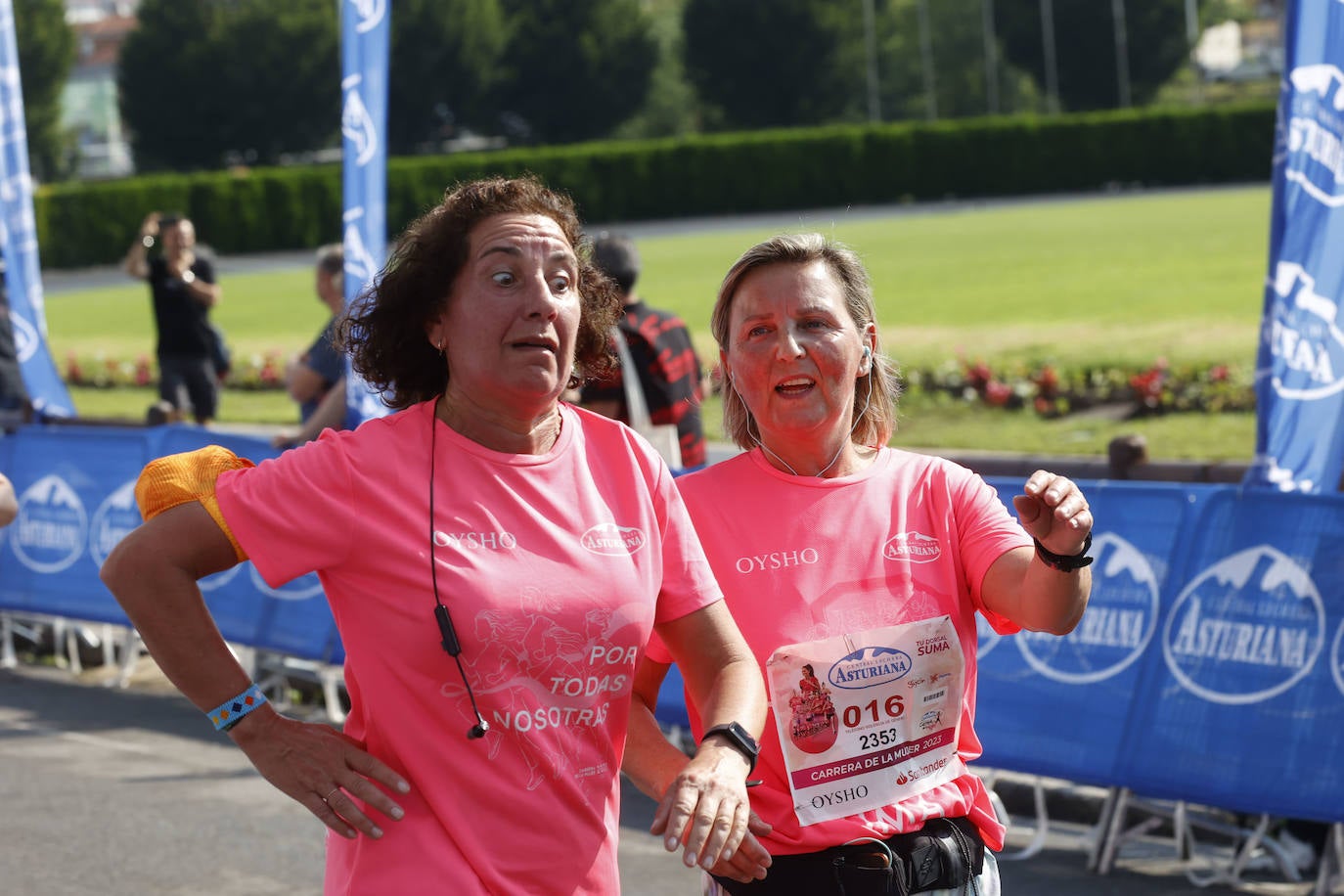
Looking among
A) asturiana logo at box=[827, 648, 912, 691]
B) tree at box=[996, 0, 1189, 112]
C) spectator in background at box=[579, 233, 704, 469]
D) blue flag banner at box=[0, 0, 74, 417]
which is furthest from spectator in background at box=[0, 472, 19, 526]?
tree at box=[996, 0, 1189, 112]

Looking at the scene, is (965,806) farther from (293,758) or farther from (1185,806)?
(1185,806)

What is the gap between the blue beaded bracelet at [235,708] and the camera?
8.18 ft

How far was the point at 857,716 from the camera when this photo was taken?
2.87 metres

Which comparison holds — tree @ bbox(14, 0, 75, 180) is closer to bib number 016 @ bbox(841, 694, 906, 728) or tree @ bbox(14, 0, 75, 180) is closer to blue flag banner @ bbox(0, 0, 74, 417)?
blue flag banner @ bbox(0, 0, 74, 417)

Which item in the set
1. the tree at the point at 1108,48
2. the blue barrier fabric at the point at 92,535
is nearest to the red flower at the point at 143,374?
the blue barrier fabric at the point at 92,535

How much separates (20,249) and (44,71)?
74.3 meters

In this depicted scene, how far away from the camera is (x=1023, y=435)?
14.6m

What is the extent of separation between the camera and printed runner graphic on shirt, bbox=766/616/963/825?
9.32 feet

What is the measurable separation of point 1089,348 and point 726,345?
55.3 ft

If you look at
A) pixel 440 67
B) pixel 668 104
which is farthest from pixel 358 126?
pixel 668 104

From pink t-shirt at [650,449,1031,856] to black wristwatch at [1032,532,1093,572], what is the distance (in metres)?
0.16

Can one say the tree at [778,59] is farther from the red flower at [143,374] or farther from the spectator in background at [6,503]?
the spectator in background at [6,503]

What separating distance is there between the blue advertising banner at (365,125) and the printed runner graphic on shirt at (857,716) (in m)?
6.32

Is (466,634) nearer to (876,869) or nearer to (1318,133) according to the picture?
(876,869)
